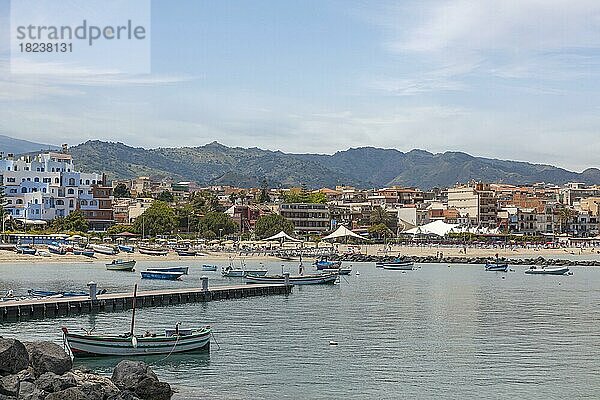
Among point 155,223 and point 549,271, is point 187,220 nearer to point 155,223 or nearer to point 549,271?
point 155,223

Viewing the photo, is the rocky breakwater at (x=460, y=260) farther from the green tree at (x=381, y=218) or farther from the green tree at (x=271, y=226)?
the green tree at (x=381, y=218)

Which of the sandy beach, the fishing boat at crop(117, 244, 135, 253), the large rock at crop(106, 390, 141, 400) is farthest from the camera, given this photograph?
the fishing boat at crop(117, 244, 135, 253)

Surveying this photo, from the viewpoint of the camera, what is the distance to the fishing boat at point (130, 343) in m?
29.2

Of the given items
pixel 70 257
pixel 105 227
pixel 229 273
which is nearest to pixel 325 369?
pixel 229 273

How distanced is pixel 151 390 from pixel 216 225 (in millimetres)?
102548

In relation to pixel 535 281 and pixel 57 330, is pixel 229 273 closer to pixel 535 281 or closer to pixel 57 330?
pixel 535 281

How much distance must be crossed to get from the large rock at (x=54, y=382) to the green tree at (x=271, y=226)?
106 metres

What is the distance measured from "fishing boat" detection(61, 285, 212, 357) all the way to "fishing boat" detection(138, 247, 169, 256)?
7179cm

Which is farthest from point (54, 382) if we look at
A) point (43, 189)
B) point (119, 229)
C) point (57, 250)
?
point (43, 189)

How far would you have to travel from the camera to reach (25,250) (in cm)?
9144

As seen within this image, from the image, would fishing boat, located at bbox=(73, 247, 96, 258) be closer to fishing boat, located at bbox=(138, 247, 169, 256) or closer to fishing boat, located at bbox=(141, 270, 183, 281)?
fishing boat, located at bbox=(138, 247, 169, 256)

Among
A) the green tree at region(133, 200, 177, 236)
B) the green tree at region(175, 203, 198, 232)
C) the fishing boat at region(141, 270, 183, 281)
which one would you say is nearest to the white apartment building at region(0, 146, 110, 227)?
the green tree at region(133, 200, 177, 236)

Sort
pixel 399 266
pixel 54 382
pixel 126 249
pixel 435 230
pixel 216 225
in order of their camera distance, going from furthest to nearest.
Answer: pixel 435 230, pixel 216 225, pixel 126 249, pixel 399 266, pixel 54 382

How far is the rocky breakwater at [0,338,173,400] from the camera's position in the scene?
19609 mm
